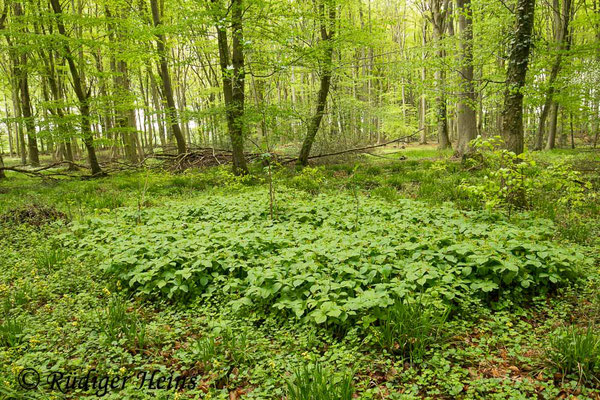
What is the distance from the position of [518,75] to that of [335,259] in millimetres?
4968

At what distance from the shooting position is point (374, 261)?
12.9 ft

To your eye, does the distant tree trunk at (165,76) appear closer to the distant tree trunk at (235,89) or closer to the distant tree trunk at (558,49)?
the distant tree trunk at (235,89)

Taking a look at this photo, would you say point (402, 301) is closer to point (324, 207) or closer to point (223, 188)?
point (324, 207)

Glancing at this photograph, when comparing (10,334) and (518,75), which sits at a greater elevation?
(518,75)

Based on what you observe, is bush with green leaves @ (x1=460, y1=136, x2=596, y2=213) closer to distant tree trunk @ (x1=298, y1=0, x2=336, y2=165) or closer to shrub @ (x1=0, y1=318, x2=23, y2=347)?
shrub @ (x1=0, y1=318, x2=23, y2=347)

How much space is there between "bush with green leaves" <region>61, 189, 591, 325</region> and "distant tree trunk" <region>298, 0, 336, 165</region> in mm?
6830

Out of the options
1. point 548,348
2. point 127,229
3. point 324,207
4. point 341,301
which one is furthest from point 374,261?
point 127,229

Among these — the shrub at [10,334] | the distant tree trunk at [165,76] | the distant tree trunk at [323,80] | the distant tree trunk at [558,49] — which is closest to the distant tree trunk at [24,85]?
the distant tree trunk at [165,76]

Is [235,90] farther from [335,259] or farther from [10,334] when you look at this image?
[10,334]

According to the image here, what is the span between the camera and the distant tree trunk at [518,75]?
5.68 metres

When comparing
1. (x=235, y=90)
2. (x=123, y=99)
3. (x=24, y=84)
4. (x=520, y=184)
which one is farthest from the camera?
(x=24, y=84)

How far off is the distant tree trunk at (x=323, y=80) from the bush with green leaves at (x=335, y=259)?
22.4ft

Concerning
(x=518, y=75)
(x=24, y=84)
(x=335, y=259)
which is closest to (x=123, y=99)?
(x=24, y=84)

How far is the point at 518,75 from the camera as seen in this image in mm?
5766
